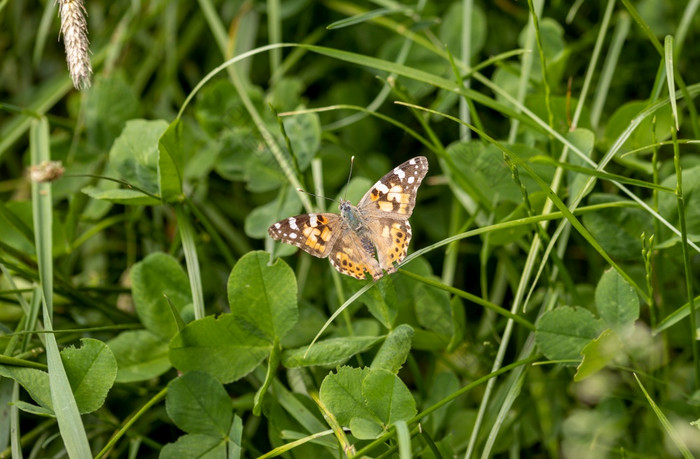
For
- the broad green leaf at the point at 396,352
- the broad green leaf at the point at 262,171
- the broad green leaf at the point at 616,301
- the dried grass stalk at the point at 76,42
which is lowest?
the broad green leaf at the point at 616,301

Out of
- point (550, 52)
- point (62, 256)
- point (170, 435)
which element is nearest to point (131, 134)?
point (62, 256)

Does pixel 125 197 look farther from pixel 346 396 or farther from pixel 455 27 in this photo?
pixel 455 27

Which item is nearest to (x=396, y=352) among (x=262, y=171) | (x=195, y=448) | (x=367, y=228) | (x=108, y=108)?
(x=367, y=228)

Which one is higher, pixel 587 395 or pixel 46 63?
pixel 46 63

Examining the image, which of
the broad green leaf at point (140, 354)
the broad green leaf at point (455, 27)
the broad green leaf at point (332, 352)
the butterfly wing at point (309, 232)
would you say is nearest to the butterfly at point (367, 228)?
the butterfly wing at point (309, 232)

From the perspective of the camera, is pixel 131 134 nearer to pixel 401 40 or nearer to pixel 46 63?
pixel 401 40

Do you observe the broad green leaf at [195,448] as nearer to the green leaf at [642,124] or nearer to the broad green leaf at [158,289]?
the broad green leaf at [158,289]

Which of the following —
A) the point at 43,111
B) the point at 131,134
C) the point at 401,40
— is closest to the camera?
the point at 131,134

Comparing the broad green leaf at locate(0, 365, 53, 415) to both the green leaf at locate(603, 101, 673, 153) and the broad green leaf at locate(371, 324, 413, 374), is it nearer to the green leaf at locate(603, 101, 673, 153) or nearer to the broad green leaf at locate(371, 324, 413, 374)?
the broad green leaf at locate(371, 324, 413, 374)
